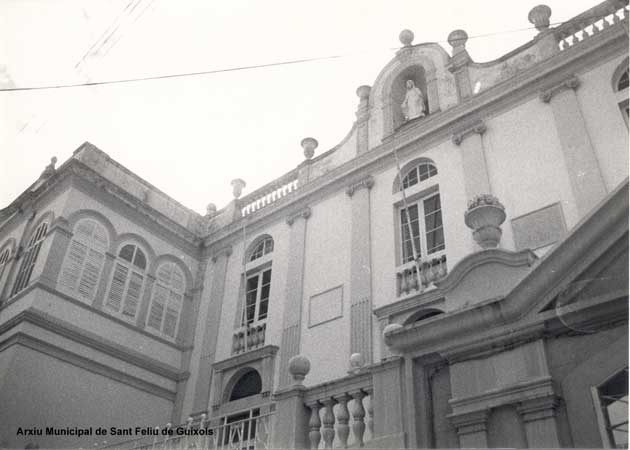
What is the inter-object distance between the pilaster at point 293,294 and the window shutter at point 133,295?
151 inches

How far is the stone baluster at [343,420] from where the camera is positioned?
564 cm

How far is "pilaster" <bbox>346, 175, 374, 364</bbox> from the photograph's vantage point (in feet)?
39.0

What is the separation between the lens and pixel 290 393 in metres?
6.22

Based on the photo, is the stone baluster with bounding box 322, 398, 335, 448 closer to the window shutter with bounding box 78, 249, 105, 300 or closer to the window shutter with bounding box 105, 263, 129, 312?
the window shutter with bounding box 78, 249, 105, 300

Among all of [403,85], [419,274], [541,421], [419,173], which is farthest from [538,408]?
[403,85]

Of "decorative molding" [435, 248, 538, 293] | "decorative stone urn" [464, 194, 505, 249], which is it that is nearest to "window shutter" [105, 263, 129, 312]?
"decorative stone urn" [464, 194, 505, 249]

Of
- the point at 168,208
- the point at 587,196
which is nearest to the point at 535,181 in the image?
the point at 587,196

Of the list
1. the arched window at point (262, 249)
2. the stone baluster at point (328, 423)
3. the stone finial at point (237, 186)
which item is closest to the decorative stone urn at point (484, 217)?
the stone baluster at point (328, 423)

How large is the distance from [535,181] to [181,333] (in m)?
9.51

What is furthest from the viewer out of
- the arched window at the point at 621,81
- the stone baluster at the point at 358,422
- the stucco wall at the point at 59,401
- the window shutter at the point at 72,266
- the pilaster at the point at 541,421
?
the window shutter at the point at 72,266

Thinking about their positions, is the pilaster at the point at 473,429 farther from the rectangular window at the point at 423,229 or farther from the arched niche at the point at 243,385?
the arched niche at the point at 243,385

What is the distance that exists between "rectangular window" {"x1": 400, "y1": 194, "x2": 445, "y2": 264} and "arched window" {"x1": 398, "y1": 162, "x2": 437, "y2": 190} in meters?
0.59

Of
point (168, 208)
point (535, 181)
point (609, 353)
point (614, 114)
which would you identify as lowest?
point (609, 353)

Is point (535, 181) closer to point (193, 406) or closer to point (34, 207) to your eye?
point (193, 406)
